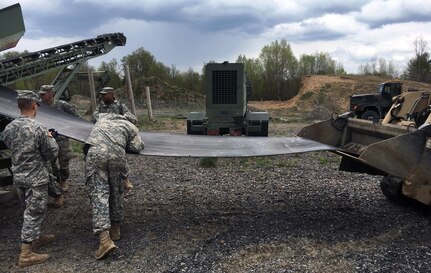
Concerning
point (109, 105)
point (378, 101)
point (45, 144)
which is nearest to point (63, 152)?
point (109, 105)

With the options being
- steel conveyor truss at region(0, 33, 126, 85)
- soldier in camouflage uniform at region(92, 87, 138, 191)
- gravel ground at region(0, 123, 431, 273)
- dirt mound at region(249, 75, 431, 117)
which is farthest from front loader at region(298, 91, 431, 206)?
dirt mound at region(249, 75, 431, 117)

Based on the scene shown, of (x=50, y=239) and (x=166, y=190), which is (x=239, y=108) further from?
(x=50, y=239)

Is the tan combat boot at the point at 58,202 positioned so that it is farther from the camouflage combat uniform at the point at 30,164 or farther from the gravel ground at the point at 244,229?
the camouflage combat uniform at the point at 30,164

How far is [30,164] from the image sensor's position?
14.7 ft

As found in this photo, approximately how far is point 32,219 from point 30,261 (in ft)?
1.32

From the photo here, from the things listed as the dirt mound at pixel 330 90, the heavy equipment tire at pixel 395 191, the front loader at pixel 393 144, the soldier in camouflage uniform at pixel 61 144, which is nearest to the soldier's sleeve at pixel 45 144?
the soldier in camouflage uniform at pixel 61 144

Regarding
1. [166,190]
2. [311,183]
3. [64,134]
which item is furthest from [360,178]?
[64,134]

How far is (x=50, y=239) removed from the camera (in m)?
4.88

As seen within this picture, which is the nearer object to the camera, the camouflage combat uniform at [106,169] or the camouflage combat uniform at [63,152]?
the camouflage combat uniform at [106,169]

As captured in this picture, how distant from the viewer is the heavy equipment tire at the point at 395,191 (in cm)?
596

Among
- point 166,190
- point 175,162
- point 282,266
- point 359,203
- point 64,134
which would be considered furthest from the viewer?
point 175,162

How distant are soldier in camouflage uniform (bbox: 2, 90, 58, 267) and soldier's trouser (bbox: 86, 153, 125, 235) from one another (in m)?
0.47

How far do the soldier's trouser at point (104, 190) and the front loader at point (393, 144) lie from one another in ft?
8.18

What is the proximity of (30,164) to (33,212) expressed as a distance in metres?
0.48
